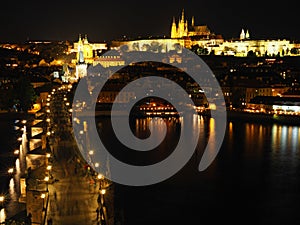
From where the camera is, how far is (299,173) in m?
5.66

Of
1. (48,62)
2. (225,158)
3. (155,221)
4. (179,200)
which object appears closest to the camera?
(155,221)

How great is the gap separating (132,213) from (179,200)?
21.5 inches

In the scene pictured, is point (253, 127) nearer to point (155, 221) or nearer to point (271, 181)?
point (271, 181)

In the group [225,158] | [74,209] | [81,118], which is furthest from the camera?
[81,118]

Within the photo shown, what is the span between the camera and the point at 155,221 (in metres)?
3.97

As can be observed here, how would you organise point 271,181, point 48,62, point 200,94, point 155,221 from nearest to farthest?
point 155,221 → point 271,181 → point 200,94 → point 48,62

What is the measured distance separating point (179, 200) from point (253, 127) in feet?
17.5

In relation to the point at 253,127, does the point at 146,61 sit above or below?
above

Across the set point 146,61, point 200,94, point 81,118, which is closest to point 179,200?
point 81,118

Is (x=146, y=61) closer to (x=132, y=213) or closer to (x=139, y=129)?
(x=139, y=129)

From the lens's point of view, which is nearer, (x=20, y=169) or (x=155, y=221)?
(x=155, y=221)

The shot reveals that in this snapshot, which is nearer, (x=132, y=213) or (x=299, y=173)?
(x=132, y=213)

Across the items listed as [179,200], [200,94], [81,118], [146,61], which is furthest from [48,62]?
[179,200]

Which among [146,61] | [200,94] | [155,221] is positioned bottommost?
[155,221]
